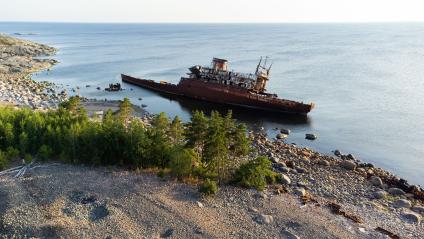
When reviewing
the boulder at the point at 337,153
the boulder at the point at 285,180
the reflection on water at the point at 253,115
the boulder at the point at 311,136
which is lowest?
the reflection on water at the point at 253,115

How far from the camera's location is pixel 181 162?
22.5 m

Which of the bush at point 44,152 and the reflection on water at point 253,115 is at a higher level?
the bush at point 44,152

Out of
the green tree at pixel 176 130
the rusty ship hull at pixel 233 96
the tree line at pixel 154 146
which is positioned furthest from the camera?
the rusty ship hull at pixel 233 96

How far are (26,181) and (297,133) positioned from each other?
93.0ft

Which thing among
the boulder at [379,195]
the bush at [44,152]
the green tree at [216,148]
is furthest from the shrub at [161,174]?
the boulder at [379,195]

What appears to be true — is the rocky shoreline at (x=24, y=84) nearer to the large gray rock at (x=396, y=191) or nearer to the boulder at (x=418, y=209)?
the large gray rock at (x=396, y=191)

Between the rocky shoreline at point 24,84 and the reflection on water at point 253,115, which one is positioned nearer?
the rocky shoreline at point 24,84

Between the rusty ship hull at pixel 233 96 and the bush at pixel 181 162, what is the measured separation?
28.8 meters

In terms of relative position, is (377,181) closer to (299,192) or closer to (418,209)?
(418,209)

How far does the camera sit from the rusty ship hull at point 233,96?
49559 mm

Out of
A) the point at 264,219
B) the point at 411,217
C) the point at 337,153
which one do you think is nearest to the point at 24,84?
the point at 337,153

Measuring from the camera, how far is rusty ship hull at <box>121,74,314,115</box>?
163ft

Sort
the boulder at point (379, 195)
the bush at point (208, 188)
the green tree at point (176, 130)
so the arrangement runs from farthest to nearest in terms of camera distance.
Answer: the boulder at point (379, 195)
the green tree at point (176, 130)
the bush at point (208, 188)

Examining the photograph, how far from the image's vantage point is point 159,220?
18.5 metres
